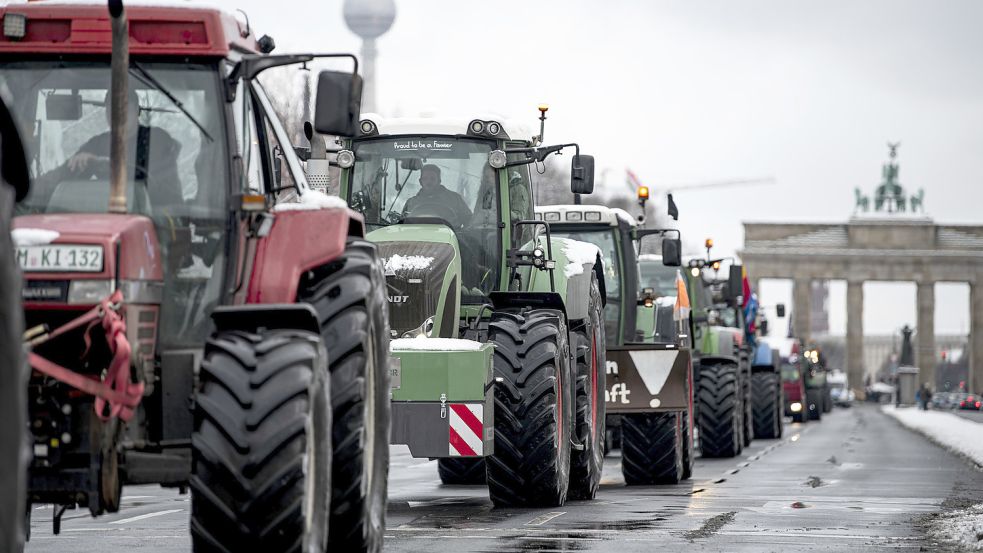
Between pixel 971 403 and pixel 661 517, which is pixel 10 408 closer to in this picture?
pixel 661 517

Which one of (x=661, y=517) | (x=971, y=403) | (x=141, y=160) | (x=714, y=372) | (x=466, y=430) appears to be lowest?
(x=971, y=403)

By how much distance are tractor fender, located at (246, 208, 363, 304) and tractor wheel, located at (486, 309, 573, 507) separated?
5.95m

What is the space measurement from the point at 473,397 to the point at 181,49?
5786 millimetres

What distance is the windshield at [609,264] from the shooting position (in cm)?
2169

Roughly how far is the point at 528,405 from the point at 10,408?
9.78 m

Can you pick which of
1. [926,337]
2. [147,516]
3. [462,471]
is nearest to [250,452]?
[147,516]

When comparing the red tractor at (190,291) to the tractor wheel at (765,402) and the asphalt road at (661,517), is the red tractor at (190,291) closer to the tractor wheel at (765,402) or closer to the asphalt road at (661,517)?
the asphalt road at (661,517)

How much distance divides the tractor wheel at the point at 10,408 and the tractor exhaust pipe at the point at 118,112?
9.72 feet

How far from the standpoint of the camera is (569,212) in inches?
858

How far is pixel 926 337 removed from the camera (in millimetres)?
131250

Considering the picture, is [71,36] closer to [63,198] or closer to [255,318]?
[63,198]

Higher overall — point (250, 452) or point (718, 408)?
point (250, 452)

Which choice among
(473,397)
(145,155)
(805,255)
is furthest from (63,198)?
(805,255)

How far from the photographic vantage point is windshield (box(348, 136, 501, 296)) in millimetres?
14758
